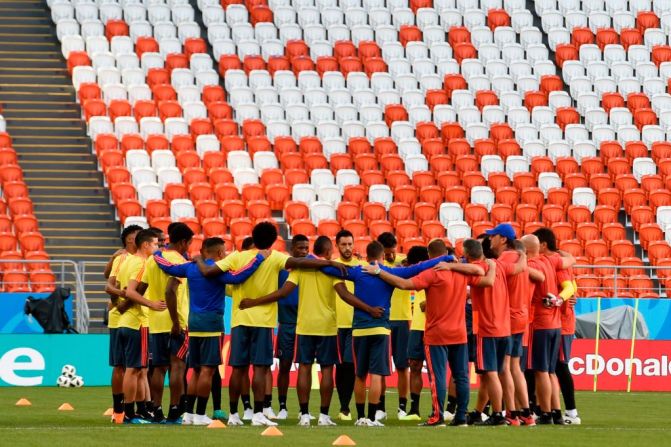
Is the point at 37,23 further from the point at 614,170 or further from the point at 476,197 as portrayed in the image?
the point at 614,170

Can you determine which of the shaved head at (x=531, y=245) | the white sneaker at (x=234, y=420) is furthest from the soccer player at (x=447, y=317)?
the white sneaker at (x=234, y=420)

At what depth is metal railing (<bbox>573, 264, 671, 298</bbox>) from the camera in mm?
27625

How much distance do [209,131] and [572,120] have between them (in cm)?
901

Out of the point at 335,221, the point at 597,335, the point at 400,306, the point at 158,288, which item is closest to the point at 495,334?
the point at 400,306

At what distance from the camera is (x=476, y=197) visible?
31.7 metres

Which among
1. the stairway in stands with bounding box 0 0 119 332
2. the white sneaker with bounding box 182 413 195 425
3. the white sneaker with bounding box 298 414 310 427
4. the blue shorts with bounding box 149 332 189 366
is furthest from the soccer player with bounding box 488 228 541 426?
the stairway in stands with bounding box 0 0 119 332

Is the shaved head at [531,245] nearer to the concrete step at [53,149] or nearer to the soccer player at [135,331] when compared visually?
the soccer player at [135,331]

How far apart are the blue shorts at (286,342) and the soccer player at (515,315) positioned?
3033 millimetres

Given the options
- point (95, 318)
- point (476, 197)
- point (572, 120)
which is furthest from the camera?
point (572, 120)

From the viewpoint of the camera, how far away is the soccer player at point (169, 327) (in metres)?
14.9

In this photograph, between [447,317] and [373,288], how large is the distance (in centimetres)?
85

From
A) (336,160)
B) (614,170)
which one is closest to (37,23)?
(336,160)

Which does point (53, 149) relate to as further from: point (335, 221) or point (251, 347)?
point (251, 347)

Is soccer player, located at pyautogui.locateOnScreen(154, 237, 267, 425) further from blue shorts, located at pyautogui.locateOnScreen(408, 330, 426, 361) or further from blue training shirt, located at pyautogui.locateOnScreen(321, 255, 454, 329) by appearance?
blue shorts, located at pyautogui.locateOnScreen(408, 330, 426, 361)
